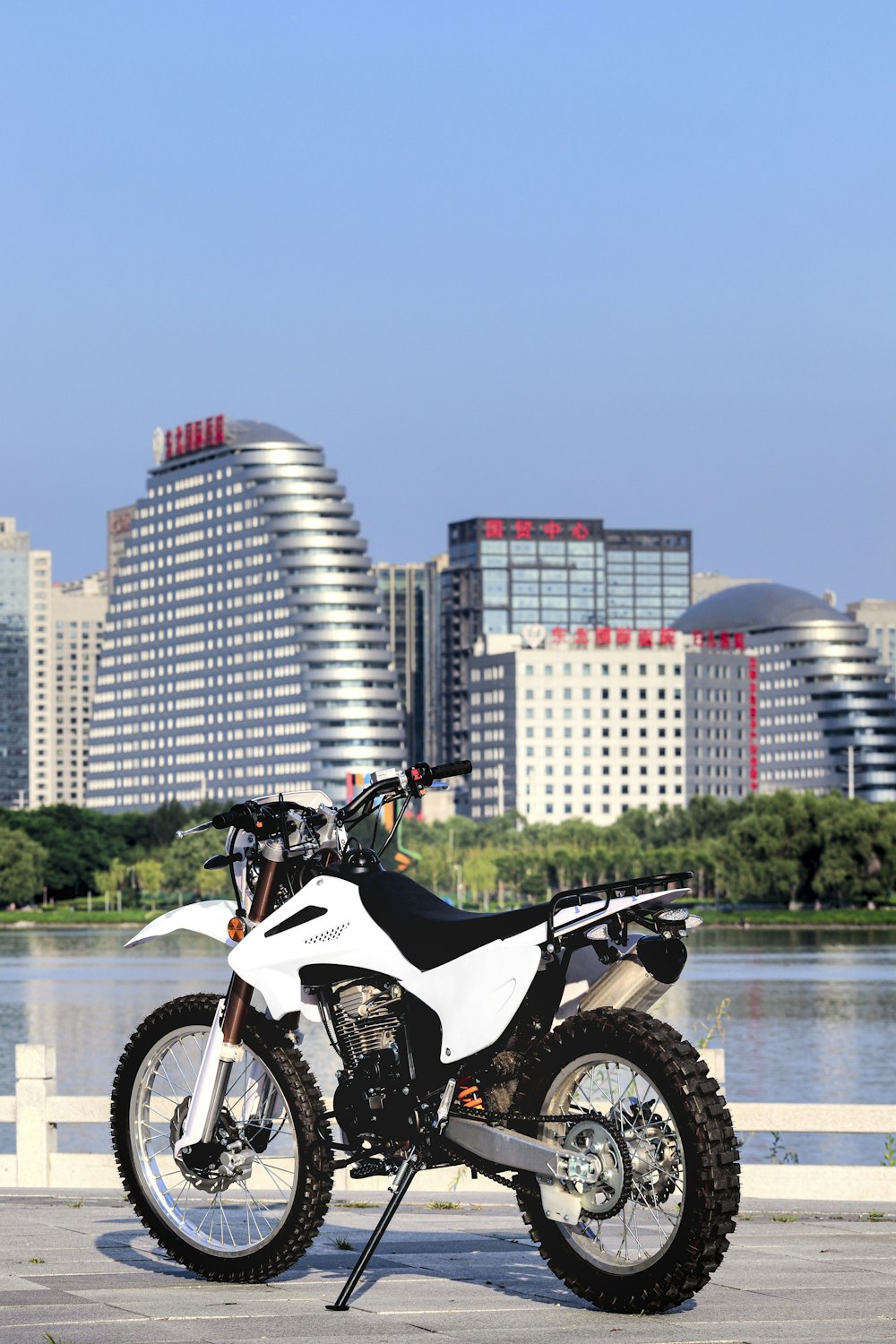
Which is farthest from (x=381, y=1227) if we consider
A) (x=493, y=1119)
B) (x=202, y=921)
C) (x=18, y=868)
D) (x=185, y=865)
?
(x=185, y=865)

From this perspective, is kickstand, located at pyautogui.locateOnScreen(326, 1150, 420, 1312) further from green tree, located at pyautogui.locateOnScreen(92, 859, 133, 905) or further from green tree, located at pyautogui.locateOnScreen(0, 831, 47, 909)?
green tree, located at pyautogui.locateOnScreen(92, 859, 133, 905)

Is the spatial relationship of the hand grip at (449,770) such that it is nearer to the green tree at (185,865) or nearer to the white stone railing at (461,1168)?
the white stone railing at (461,1168)

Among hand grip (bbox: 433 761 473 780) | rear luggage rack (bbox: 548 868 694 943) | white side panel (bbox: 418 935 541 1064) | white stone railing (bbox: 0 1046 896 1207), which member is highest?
hand grip (bbox: 433 761 473 780)

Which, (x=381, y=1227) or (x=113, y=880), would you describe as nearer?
(x=381, y=1227)

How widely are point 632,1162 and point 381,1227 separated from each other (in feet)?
3.53

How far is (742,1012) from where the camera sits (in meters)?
63.9

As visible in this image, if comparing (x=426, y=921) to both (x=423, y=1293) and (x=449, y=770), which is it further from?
(x=423, y=1293)

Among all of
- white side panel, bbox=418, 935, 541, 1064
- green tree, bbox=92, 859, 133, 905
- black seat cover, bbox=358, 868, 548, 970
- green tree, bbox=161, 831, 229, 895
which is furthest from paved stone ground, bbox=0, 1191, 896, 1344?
green tree, bbox=92, 859, 133, 905

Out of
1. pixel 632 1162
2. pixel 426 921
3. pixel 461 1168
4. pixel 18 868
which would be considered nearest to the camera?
pixel 632 1162

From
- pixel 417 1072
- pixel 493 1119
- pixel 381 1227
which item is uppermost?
pixel 417 1072

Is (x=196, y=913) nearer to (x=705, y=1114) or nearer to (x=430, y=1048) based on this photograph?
(x=430, y=1048)

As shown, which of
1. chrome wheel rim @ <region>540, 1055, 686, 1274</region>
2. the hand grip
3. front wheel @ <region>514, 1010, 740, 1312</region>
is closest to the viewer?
Answer: front wheel @ <region>514, 1010, 740, 1312</region>

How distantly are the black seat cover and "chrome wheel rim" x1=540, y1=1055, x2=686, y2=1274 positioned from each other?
585 millimetres

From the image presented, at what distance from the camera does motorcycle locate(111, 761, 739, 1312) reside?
7.74 meters
